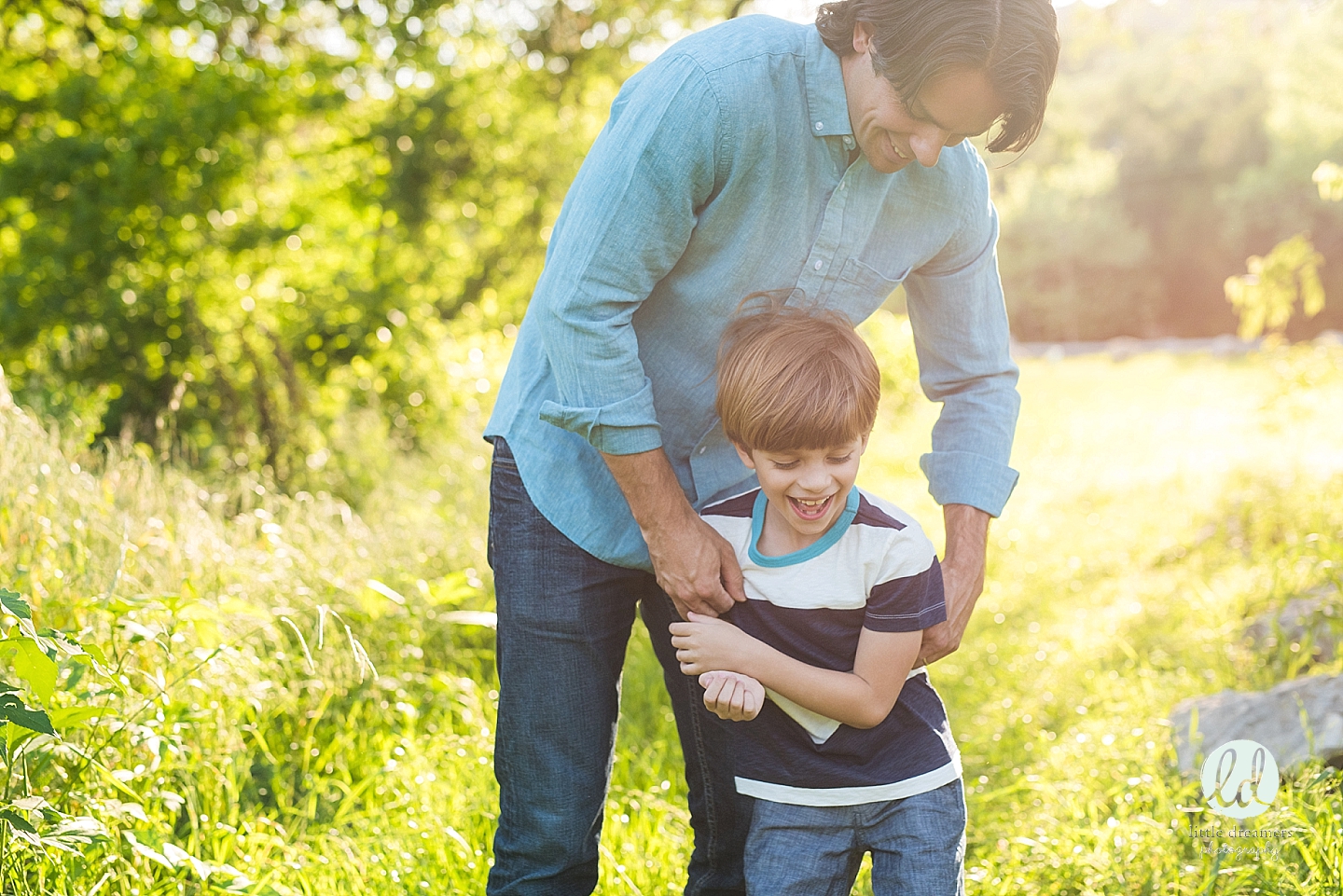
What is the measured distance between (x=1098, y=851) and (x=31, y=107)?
27.8 feet

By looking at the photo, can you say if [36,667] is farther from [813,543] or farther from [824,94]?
[824,94]

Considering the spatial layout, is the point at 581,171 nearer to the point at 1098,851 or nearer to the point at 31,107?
the point at 1098,851

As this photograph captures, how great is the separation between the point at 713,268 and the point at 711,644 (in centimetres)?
60

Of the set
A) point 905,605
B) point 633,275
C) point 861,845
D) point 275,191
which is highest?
point 275,191

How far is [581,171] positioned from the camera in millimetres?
1690

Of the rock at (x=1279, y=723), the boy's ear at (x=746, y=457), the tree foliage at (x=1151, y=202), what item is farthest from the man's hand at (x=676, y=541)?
the tree foliage at (x=1151, y=202)

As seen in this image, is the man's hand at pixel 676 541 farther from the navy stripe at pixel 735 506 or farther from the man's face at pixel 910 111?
the man's face at pixel 910 111

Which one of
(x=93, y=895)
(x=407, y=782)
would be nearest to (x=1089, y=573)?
(x=407, y=782)

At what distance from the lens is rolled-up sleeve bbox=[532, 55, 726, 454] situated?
1548mm

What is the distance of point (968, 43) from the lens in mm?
1510

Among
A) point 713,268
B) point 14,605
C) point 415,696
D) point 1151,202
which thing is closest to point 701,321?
point 713,268

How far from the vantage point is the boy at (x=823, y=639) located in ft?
5.47

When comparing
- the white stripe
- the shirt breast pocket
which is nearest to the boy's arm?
the white stripe

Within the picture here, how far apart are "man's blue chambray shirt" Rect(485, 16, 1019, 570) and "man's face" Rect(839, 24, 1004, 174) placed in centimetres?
3
